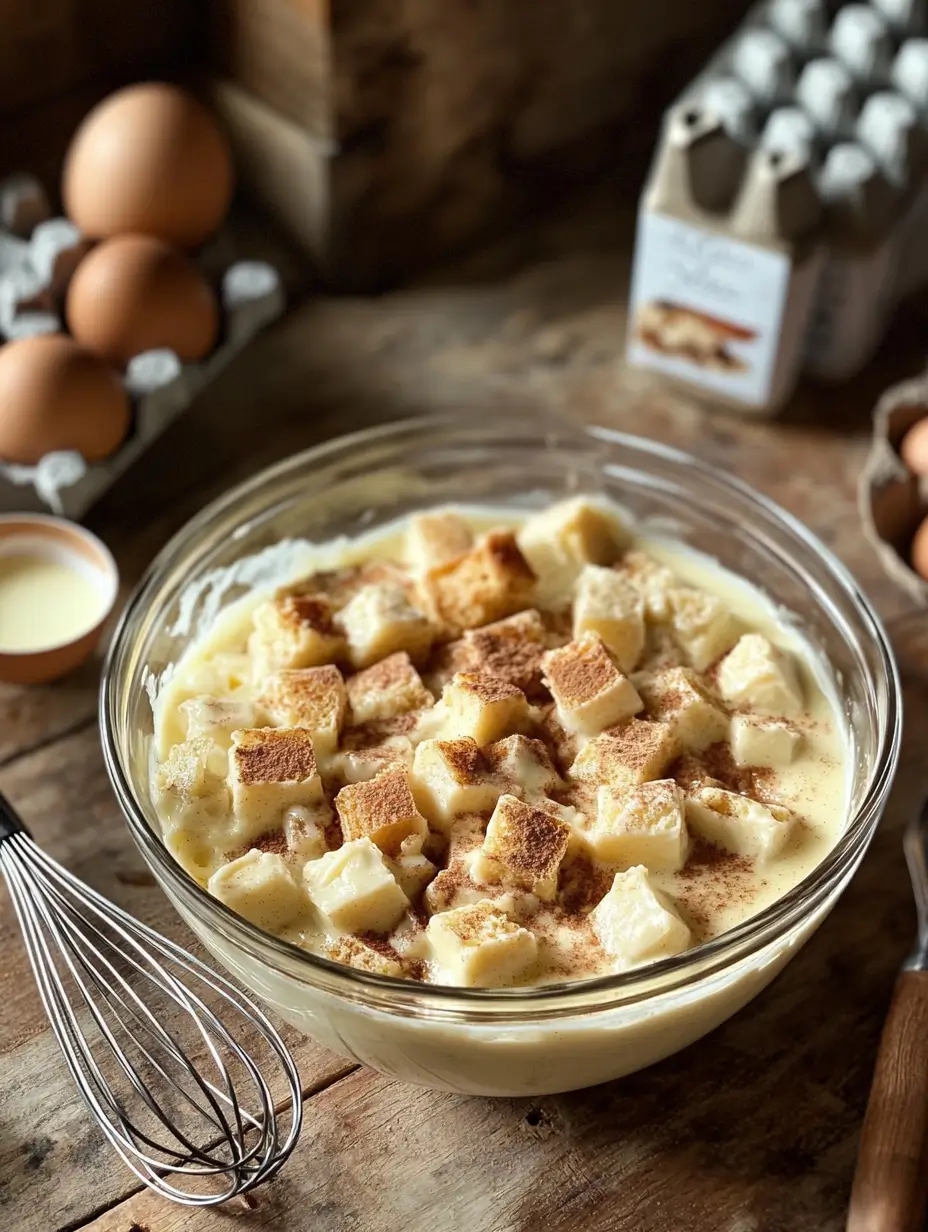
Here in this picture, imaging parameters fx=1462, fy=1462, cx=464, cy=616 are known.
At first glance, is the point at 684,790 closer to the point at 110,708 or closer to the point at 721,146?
the point at 110,708

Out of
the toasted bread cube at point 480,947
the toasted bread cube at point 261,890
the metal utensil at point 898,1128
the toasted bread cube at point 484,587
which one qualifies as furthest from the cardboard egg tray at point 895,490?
the toasted bread cube at point 261,890

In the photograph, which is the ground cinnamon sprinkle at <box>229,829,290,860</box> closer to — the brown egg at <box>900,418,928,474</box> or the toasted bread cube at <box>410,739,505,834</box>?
the toasted bread cube at <box>410,739,505,834</box>

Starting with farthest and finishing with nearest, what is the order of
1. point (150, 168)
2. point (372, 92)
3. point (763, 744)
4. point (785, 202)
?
point (372, 92) → point (150, 168) → point (785, 202) → point (763, 744)

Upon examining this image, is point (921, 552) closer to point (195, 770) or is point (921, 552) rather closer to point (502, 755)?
point (502, 755)

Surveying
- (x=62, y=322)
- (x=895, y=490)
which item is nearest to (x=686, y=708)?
(x=895, y=490)

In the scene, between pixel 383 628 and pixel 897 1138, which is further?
pixel 383 628
